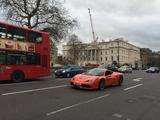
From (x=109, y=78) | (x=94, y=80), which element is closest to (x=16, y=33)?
(x=94, y=80)

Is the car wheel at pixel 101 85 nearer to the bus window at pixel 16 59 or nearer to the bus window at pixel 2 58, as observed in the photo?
the bus window at pixel 16 59

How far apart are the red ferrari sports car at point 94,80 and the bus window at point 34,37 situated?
6.02 metres

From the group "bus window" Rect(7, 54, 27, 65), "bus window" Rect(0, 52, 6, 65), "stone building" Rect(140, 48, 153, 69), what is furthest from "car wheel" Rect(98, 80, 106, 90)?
"stone building" Rect(140, 48, 153, 69)

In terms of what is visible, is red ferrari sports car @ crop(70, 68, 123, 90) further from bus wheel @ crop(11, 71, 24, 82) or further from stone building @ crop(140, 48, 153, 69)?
stone building @ crop(140, 48, 153, 69)

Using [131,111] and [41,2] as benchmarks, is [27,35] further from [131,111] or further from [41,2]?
[41,2]

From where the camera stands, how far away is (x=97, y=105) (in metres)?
11.6

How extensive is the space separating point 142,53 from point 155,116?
571 feet

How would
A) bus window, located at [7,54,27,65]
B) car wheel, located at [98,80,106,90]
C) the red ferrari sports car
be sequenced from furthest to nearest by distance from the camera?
bus window, located at [7,54,27,65], car wheel, located at [98,80,106,90], the red ferrari sports car

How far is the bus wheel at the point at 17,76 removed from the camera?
66.3 feet

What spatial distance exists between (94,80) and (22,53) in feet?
22.3

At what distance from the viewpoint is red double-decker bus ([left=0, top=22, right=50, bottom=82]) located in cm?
1955

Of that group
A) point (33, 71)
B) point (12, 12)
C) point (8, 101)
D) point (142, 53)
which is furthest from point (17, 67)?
point (142, 53)

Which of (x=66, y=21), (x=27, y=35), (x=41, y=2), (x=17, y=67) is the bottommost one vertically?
(x=17, y=67)

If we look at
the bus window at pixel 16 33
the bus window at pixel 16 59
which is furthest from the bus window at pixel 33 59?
the bus window at pixel 16 33
